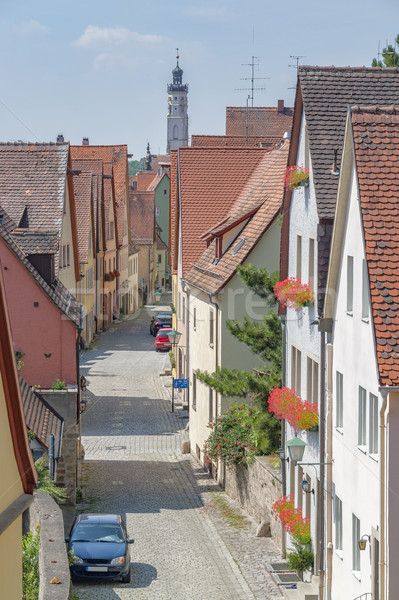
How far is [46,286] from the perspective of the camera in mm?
24078

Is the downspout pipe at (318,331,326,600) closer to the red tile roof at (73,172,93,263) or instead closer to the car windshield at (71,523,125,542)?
the car windshield at (71,523,125,542)

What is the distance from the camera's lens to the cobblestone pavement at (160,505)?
17.6 m

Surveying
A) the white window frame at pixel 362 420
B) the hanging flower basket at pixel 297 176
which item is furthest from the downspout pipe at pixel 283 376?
the white window frame at pixel 362 420

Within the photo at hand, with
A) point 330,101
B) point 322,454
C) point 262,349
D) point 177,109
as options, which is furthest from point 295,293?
point 177,109

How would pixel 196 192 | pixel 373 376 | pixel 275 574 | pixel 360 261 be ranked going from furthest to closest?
pixel 196 192
pixel 275 574
pixel 360 261
pixel 373 376

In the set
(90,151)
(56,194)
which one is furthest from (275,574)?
(90,151)

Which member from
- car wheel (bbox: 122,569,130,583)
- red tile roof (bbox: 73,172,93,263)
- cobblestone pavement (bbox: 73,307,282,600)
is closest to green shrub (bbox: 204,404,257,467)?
cobblestone pavement (bbox: 73,307,282,600)

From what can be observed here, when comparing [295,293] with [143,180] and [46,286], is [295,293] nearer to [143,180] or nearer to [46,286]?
[46,286]

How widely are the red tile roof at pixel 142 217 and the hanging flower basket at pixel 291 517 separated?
216ft

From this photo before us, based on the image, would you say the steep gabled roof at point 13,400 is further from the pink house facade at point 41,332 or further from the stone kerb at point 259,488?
the pink house facade at point 41,332

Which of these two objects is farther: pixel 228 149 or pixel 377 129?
pixel 228 149

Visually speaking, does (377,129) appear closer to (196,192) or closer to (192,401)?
(192,401)

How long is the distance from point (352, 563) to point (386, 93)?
7.61 meters

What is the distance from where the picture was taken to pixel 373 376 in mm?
12977
